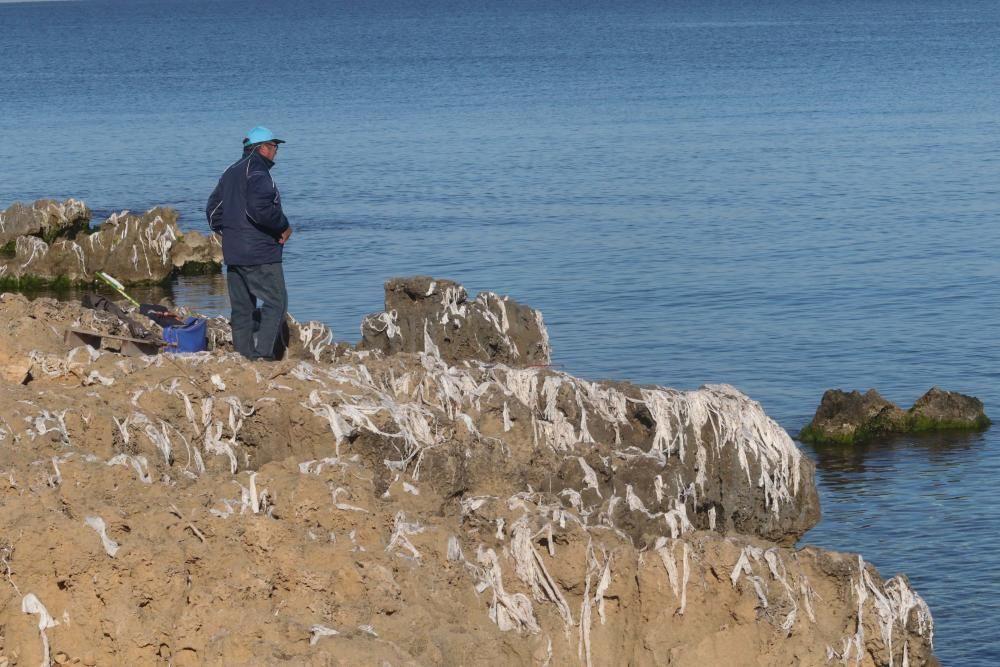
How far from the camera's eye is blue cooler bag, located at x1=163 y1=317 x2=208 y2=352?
1355 centimetres

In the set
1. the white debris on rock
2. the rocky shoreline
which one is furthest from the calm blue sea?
the white debris on rock

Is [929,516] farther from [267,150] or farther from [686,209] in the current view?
[686,209]

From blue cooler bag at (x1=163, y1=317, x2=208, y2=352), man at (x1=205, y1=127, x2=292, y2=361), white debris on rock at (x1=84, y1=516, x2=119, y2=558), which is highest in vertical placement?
man at (x1=205, y1=127, x2=292, y2=361)

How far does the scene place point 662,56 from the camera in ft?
348

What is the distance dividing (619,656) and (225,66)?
109493mm

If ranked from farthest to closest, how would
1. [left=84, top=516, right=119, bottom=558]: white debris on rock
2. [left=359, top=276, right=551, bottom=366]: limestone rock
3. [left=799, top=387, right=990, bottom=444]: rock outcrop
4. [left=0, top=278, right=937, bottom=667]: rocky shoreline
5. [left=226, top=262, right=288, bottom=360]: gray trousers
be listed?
[left=799, top=387, right=990, bottom=444]: rock outcrop, [left=359, top=276, right=551, bottom=366]: limestone rock, [left=226, top=262, right=288, bottom=360]: gray trousers, [left=84, top=516, right=119, bottom=558]: white debris on rock, [left=0, top=278, right=937, bottom=667]: rocky shoreline

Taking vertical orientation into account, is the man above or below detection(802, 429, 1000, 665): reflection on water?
above

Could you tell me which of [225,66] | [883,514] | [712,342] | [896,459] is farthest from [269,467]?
[225,66]

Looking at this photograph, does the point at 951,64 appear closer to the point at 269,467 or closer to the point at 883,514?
the point at 883,514

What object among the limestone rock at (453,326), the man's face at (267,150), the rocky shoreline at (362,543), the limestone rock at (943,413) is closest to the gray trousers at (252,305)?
the man's face at (267,150)

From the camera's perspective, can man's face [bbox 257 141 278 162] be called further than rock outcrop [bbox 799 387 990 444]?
No

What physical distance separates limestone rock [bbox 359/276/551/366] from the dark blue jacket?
3601mm

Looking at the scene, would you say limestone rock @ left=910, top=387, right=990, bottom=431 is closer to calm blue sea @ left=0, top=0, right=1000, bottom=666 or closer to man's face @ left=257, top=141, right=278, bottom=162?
calm blue sea @ left=0, top=0, right=1000, bottom=666

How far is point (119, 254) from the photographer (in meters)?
28.3
